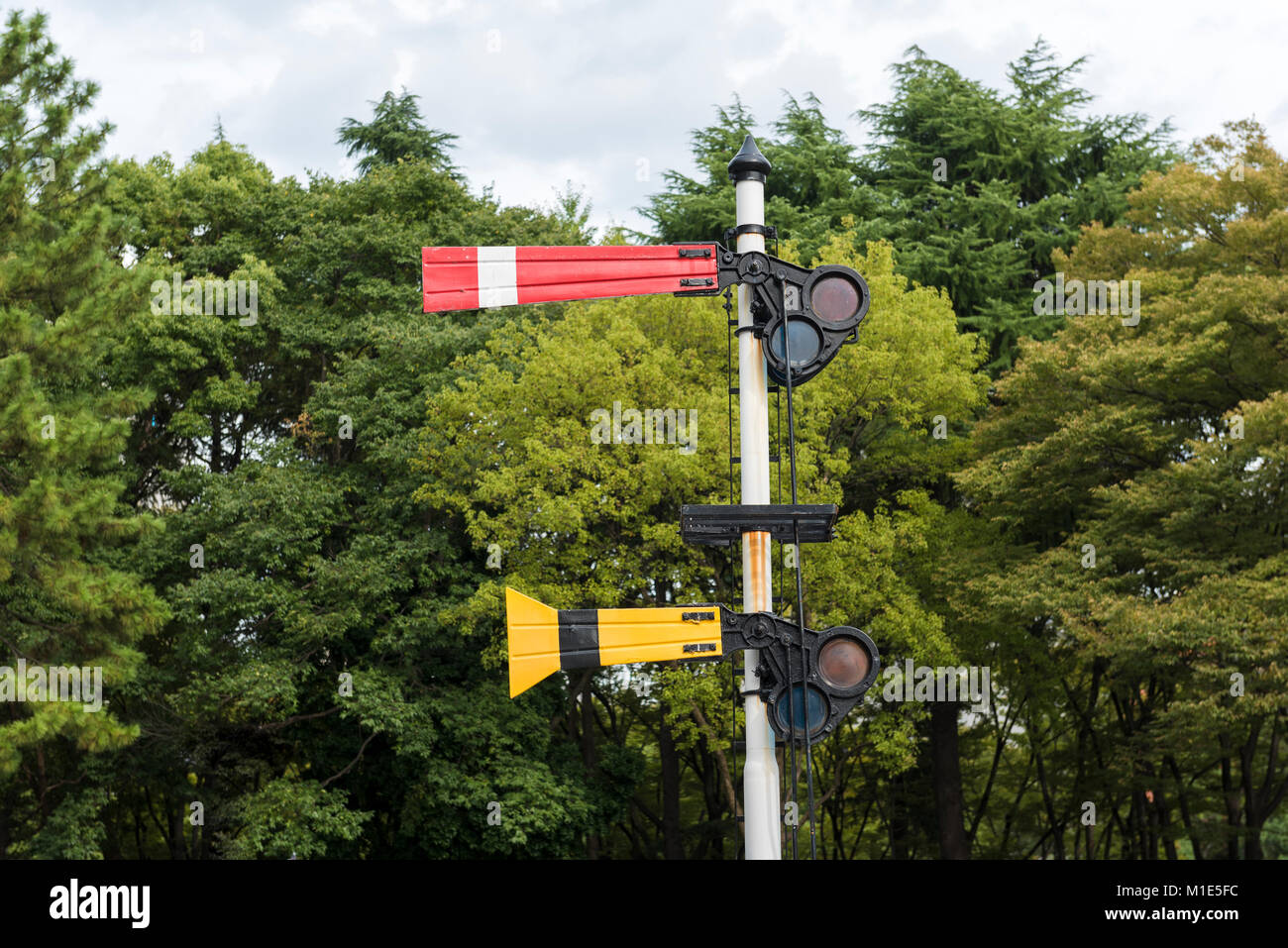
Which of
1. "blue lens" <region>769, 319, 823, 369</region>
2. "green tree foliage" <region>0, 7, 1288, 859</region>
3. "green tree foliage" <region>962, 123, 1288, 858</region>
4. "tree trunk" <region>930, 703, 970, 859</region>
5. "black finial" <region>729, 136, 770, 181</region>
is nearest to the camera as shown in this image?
→ "blue lens" <region>769, 319, 823, 369</region>

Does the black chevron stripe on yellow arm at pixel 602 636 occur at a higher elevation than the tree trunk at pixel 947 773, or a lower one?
higher

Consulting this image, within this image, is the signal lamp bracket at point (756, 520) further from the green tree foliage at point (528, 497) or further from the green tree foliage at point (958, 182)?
the green tree foliage at point (958, 182)

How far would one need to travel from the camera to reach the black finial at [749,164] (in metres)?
5.21

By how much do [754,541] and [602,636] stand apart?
685mm

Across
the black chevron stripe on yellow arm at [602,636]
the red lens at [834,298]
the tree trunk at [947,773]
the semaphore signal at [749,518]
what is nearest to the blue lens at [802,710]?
the semaphore signal at [749,518]

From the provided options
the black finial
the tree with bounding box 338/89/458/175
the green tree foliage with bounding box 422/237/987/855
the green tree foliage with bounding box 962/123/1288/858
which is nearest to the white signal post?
the black finial

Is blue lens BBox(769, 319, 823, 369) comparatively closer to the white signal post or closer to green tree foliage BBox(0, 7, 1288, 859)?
the white signal post

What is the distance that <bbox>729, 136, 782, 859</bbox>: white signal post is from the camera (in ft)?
15.8

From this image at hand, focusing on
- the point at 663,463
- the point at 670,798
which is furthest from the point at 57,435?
the point at 670,798

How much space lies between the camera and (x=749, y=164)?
17.2 feet

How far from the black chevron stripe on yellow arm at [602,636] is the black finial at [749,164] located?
177 centimetres

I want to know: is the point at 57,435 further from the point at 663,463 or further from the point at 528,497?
the point at 663,463
